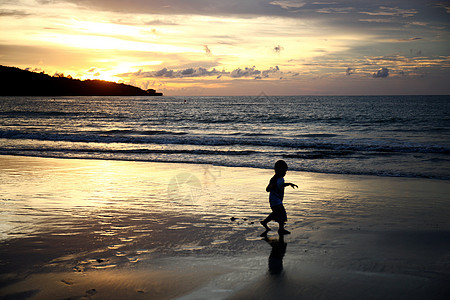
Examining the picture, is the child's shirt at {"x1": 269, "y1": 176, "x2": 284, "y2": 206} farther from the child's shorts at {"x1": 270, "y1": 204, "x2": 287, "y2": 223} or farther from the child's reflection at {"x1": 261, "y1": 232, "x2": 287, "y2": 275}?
the child's reflection at {"x1": 261, "y1": 232, "x2": 287, "y2": 275}

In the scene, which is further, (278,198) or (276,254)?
(278,198)

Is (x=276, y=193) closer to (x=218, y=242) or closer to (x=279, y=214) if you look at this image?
(x=279, y=214)

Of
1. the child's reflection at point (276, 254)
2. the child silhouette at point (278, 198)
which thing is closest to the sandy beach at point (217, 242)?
the child's reflection at point (276, 254)

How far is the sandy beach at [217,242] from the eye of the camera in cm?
440

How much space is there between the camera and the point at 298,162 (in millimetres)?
17125

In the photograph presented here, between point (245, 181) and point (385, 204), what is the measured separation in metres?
4.57

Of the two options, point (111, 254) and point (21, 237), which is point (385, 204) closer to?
point (111, 254)

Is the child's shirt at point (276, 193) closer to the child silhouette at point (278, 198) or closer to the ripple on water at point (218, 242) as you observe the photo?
the child silhouette at point (278, 198)

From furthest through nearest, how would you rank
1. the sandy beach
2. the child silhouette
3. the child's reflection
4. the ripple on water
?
1. the child silhouette
2. the ripple on water
3. the child's reflection
4. the sandy beach

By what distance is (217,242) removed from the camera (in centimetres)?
605

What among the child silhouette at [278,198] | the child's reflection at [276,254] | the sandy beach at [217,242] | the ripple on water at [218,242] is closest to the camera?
the sandy beach at [217,242]

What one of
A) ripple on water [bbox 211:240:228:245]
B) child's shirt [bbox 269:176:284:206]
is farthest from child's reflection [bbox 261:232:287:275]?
ripple on water [bbox 211:240:228:245]

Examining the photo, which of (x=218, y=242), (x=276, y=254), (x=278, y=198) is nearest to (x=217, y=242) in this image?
(x=218, y=242)

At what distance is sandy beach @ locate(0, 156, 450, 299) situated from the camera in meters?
4.40
